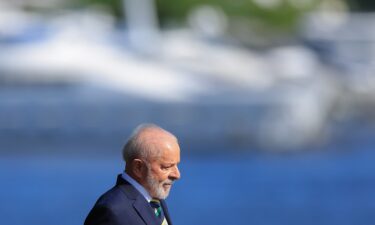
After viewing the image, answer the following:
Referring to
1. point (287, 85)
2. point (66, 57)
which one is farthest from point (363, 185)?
point (66, 57)

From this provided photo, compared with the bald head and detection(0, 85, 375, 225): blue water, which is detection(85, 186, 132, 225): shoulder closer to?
the bald head

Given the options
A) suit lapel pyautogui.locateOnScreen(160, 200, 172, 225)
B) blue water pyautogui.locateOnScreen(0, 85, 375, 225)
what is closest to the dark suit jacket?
suit lapel pyautogui.locateOnScreen(160, 200, 172, 225)

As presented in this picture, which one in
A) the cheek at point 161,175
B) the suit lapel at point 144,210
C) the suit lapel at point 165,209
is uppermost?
the cheek at point 161,175

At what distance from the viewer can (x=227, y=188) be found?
20750mm

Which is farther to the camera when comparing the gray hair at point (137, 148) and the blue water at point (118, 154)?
the blue water at point (118, 154)

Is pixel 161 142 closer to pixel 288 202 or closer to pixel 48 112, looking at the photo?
pixel 288 202

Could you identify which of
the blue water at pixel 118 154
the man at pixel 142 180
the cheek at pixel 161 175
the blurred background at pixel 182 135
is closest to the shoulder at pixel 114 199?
the man at pixel 142 180

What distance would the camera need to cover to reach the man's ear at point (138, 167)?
3541 millimetres

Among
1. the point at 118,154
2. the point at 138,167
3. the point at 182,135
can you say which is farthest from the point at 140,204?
the point at 118,154

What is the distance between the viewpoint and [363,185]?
806 inches

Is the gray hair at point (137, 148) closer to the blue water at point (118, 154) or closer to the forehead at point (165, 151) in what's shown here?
the forehead at point (165, 151)

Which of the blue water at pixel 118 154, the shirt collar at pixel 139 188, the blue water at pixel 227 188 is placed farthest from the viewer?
the blue water at pixel 118 154

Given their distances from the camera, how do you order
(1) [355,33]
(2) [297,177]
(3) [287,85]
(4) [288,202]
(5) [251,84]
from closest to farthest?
(4) [288,202], (2) [297,177], (3) [287,85], (5) [251,84], (1) [355,33]

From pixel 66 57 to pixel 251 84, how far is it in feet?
16.8
